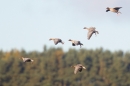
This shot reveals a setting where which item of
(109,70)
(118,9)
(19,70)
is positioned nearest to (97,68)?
(109,70)

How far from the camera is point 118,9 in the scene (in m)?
44.3

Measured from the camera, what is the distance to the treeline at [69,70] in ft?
388

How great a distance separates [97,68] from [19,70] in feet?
48.4

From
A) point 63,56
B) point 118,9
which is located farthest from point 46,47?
point 118,9

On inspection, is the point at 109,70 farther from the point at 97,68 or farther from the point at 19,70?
the point at 19,70

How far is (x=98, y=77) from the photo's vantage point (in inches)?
4791

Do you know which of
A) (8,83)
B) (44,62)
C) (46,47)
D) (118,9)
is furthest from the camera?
(46,47)

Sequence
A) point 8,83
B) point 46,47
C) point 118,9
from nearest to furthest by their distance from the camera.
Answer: point 118,9 < point 8,83 < point 46,47

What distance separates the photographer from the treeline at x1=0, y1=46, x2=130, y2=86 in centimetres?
11819

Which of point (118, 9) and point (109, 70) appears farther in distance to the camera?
point (109, 70)

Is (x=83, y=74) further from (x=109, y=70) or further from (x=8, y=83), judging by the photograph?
(x=8, y=83)

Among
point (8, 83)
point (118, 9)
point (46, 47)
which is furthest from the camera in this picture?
point (46, 47)

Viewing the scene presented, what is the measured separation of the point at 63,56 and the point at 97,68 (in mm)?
9234

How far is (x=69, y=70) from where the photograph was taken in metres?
122
